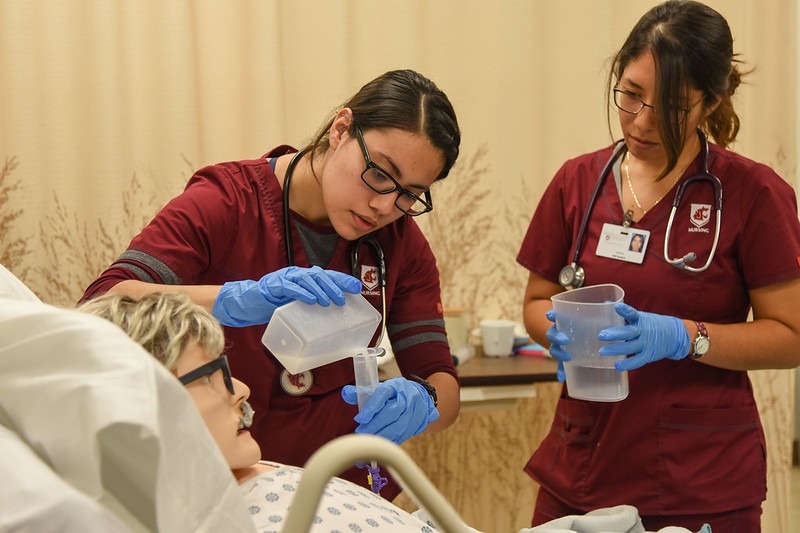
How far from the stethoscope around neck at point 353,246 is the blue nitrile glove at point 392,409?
212 mm

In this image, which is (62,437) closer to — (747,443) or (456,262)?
(747,443)

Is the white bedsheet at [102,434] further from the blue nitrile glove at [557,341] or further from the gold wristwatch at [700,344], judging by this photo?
the gold wristwatch at [700,344]

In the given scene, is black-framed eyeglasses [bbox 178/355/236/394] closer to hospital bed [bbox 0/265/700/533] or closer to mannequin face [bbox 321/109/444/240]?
hospital bed [bbox 0/265/700/533]

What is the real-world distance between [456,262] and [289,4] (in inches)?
43.4

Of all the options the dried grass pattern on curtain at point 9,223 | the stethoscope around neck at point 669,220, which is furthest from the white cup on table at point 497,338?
the dried grass pattern on curtain at point 9,223

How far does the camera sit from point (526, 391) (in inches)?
111

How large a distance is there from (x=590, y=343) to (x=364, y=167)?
24.4 inches

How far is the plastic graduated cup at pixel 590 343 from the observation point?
1.80 metres

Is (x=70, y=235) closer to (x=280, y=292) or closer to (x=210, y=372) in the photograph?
(x=280, y=292)

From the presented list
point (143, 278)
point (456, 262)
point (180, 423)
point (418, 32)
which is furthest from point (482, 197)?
point (180, 423)

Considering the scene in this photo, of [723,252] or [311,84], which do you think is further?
[311,84]

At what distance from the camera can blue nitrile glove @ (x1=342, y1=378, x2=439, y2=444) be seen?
1526 millimetres

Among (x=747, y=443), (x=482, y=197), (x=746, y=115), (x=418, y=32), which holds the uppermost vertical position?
(x=418, y=32)

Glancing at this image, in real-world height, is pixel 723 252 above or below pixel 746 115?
below
